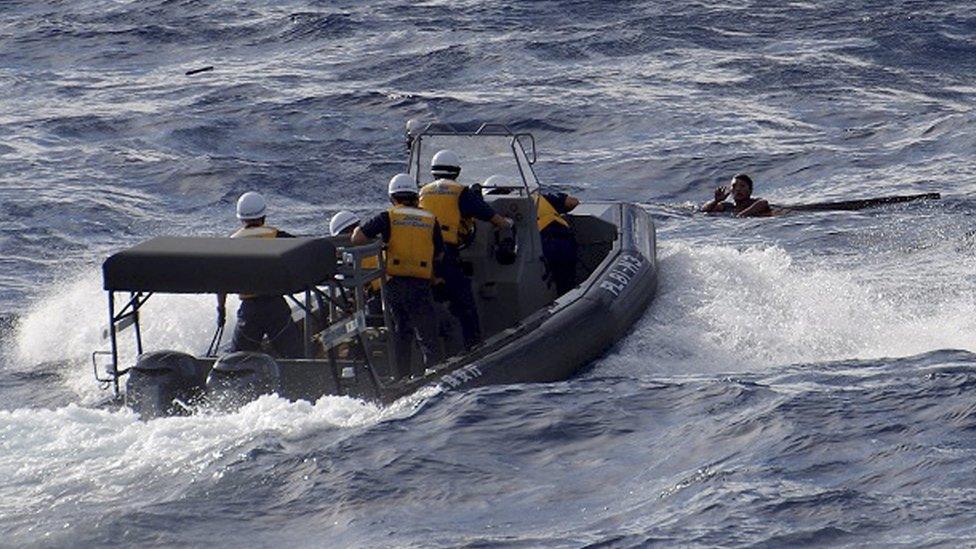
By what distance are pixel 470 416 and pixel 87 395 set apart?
3.51 m

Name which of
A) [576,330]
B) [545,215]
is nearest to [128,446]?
[576,330]

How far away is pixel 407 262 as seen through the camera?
11.3 metres

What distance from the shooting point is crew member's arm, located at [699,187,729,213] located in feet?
60.6

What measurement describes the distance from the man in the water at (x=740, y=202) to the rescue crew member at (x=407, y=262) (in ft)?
23.7

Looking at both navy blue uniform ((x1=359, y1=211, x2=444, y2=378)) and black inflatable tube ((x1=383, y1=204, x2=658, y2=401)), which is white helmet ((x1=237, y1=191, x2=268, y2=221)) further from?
black inflatable tube ((x1=383, y1=204, x2=658, y2=401))

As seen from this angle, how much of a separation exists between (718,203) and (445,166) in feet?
22.5

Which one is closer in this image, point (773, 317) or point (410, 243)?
point (410, 243)

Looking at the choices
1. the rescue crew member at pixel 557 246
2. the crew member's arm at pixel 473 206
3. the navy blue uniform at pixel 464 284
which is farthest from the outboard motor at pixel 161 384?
the rescue crew member at pixel 557 246

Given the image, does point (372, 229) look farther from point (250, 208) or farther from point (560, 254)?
point (560, 254)

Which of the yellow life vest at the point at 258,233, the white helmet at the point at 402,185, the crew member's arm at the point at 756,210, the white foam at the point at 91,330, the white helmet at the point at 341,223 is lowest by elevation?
the crew member's arm at the point at 756,210

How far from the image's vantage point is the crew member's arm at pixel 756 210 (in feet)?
59.7

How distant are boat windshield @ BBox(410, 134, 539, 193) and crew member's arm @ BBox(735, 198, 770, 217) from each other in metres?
5.21

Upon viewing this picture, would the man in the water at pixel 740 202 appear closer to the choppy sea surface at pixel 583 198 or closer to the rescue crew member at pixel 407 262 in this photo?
the choppy sea surface at pixel 583 198

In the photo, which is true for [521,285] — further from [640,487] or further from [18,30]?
[18,30]
